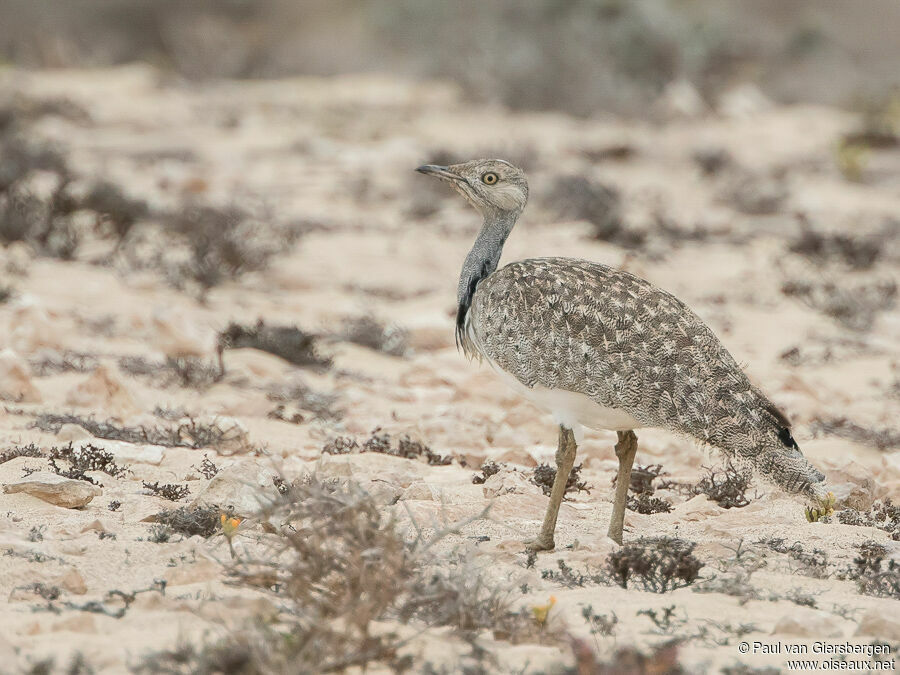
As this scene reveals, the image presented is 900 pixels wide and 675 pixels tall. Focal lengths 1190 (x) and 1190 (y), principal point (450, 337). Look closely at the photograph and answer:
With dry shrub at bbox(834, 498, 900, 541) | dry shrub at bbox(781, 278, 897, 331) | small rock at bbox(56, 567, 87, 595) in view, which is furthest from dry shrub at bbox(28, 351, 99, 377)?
dry shrub at bbox(781, 278, 897, 331)

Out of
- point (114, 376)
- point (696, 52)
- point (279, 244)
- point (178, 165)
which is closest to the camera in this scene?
point (114, 376)

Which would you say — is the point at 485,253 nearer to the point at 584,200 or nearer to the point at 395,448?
the point at 395,448

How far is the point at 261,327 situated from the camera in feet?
27.7

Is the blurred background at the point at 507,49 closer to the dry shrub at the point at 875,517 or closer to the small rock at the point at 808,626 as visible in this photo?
the dry shrub at the point at 875,517

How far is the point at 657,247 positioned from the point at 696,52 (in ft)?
27.1

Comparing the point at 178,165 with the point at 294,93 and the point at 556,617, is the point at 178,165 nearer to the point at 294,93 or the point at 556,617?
the point at 294,93

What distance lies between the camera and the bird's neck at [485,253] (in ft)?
19.0

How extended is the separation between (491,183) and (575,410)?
1529 mm

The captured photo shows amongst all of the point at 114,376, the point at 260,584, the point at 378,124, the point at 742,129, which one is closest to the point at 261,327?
the point at 114,376

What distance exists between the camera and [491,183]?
6.00 metres

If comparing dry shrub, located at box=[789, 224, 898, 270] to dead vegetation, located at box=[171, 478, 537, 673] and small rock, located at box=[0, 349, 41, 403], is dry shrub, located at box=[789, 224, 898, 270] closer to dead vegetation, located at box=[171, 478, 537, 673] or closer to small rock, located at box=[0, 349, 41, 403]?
small rock, located at box=[0, 349, 41, 403]

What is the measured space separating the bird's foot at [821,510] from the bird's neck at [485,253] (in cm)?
183

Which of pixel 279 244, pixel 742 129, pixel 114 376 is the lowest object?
pixel 114 376

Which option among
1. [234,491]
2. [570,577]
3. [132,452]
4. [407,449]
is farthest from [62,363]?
[570,577]
